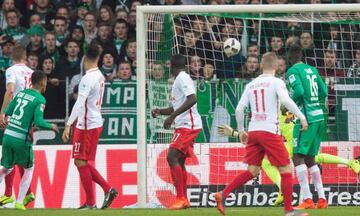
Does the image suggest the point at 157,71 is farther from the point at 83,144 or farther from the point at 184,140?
the point at 83,144

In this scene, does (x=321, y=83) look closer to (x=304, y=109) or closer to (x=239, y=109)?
(x=304, y=109)

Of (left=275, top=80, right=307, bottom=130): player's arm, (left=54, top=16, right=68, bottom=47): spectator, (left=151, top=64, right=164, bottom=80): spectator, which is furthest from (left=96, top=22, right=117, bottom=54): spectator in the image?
(left=275, top=80, right=307, bottom=130): player's arm

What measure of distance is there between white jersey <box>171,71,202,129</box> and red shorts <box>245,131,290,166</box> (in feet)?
6.40

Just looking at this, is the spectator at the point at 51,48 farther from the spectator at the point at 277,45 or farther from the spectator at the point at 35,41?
the spectator at the point at 277,45

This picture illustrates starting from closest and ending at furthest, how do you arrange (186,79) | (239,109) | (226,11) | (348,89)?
(239,109) < (186,79) < (226,11) < (348,89)

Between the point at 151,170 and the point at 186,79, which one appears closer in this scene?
the point at 186,79

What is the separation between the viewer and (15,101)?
53.3 feet

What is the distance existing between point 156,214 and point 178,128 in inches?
64.4

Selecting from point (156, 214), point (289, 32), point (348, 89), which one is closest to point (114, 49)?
point (289, 32)

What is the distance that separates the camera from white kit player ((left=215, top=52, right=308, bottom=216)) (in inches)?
551

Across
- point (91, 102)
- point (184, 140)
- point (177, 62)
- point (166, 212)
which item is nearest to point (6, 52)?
point (91, 102)

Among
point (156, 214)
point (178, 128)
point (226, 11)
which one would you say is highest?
point (226, 11)

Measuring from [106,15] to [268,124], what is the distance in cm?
824

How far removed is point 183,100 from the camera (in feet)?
52.6
